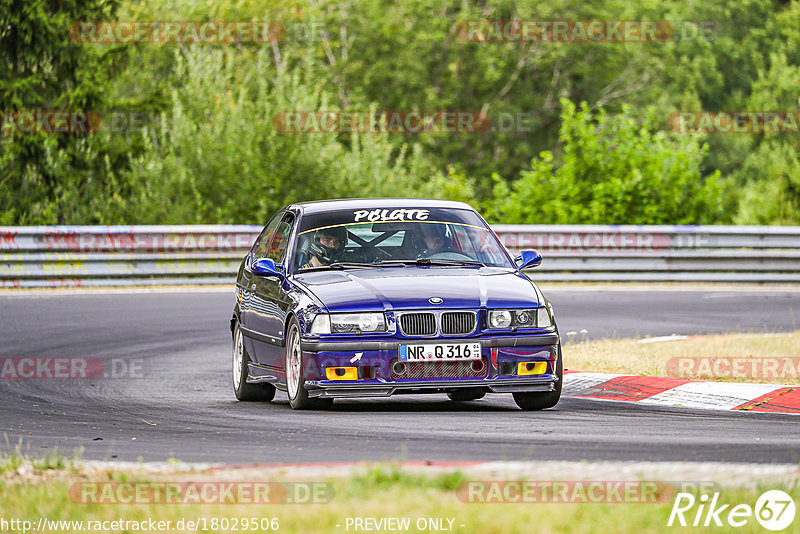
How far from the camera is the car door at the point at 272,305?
1037cm

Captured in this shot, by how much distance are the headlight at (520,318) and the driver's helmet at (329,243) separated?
1.59 m


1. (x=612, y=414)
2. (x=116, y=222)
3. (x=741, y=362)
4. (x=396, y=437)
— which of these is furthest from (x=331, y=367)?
(x=116, y=222)

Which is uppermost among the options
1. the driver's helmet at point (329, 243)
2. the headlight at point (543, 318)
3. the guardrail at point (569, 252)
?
the driver's helmet at point (329, 243)

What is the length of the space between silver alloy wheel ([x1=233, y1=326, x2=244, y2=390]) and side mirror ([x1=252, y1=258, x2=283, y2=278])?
3.09 ft

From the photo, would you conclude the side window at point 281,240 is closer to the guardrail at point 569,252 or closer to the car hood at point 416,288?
the car hood at point 416,288

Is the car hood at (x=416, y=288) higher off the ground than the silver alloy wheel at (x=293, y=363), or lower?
higher

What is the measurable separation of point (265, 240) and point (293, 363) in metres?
2.34

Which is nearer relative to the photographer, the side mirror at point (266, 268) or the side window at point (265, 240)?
the side mirror at point (266, 268)

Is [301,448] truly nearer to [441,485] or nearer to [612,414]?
[441,485]

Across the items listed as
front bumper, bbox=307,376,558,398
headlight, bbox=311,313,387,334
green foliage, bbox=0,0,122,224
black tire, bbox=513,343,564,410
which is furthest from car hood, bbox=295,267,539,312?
green foliage, bbox=0,0,122,224

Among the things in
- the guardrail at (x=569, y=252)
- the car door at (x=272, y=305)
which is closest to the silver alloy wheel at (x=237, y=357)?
the car door at (x=272, y=305)

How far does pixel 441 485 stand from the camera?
6.07m

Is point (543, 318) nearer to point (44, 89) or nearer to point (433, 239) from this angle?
point (433, 239)

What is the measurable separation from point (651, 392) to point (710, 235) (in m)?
13.7
